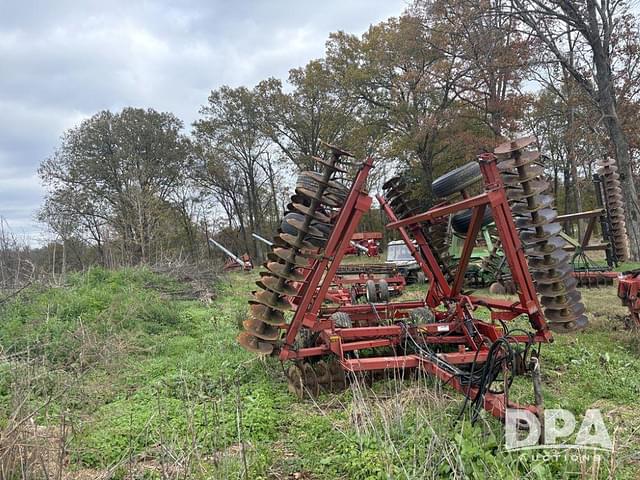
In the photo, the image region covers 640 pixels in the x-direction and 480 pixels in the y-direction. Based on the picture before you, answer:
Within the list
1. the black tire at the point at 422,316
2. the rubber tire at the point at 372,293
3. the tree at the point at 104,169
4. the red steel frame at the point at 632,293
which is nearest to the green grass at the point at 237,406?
the red steel frame at the point at 632,293

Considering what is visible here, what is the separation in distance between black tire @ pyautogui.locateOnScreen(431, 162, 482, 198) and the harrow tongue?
48cm

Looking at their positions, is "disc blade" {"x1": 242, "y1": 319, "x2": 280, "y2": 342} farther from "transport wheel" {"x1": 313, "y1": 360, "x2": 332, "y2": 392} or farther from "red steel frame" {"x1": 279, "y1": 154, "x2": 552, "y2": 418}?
"transport wheel" {"x1": 313, "y1": 360, "x2": 332, "y2": 392}

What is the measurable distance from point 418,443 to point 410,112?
2358cm

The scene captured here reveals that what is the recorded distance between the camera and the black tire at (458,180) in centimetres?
518

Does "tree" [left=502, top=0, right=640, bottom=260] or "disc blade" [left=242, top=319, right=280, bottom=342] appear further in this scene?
"tree" [left=502, top=0, right=640, bottom=260]

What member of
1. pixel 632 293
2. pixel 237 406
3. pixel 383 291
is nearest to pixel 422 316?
pixel 632 293

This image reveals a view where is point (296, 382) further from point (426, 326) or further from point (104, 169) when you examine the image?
point (104, 169)

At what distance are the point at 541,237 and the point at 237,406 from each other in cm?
381

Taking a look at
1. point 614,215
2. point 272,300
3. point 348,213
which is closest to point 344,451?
point 272,300

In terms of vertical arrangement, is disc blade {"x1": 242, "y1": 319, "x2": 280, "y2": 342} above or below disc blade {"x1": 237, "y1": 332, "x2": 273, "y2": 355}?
above

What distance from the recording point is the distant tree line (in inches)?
561

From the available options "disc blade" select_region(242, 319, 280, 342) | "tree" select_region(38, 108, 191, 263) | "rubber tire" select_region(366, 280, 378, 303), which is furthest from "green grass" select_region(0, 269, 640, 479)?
"tree" select_region(38, 108, 191, 263)

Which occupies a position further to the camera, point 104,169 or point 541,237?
point 104,169

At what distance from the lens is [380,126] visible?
84.9ft
